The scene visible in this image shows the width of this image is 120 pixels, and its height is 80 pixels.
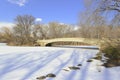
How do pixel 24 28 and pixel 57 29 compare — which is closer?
pixel 24 28

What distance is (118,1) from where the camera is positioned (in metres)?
13.7

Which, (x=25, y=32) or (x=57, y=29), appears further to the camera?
(x=57, y=29)

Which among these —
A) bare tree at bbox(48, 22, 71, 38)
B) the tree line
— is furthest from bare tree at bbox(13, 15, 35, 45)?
bare tree at bbox(48, 22, 71, 38)

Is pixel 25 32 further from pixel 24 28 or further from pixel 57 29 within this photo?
pixel 57 29

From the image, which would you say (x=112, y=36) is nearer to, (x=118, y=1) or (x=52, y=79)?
(x=118, y=1)

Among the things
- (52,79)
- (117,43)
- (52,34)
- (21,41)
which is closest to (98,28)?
(117,43)

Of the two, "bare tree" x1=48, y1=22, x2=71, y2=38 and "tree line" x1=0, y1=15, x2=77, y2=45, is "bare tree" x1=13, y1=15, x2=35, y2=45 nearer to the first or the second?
"tree line" x1=0, y1=15, x2=77, y2=45

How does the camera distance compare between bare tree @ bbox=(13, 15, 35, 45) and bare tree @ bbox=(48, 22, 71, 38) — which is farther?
bare tree @ bbox=(48, 22, 71, 38)

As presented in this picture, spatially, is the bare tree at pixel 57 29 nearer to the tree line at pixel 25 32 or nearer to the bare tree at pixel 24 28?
the tree line at pixel 25 32

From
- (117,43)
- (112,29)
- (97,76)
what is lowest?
(97,76)

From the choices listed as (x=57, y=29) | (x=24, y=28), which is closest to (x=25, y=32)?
(x=24, y=28)

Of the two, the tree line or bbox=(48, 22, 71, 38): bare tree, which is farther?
bbox=(48, 22, 71, 38): bare tree

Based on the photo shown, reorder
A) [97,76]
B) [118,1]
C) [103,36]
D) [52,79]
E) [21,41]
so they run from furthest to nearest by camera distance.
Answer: [21,41] → [103,36] → [118,1] → [97,76] → [52,79]

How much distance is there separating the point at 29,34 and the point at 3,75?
40236 mm
